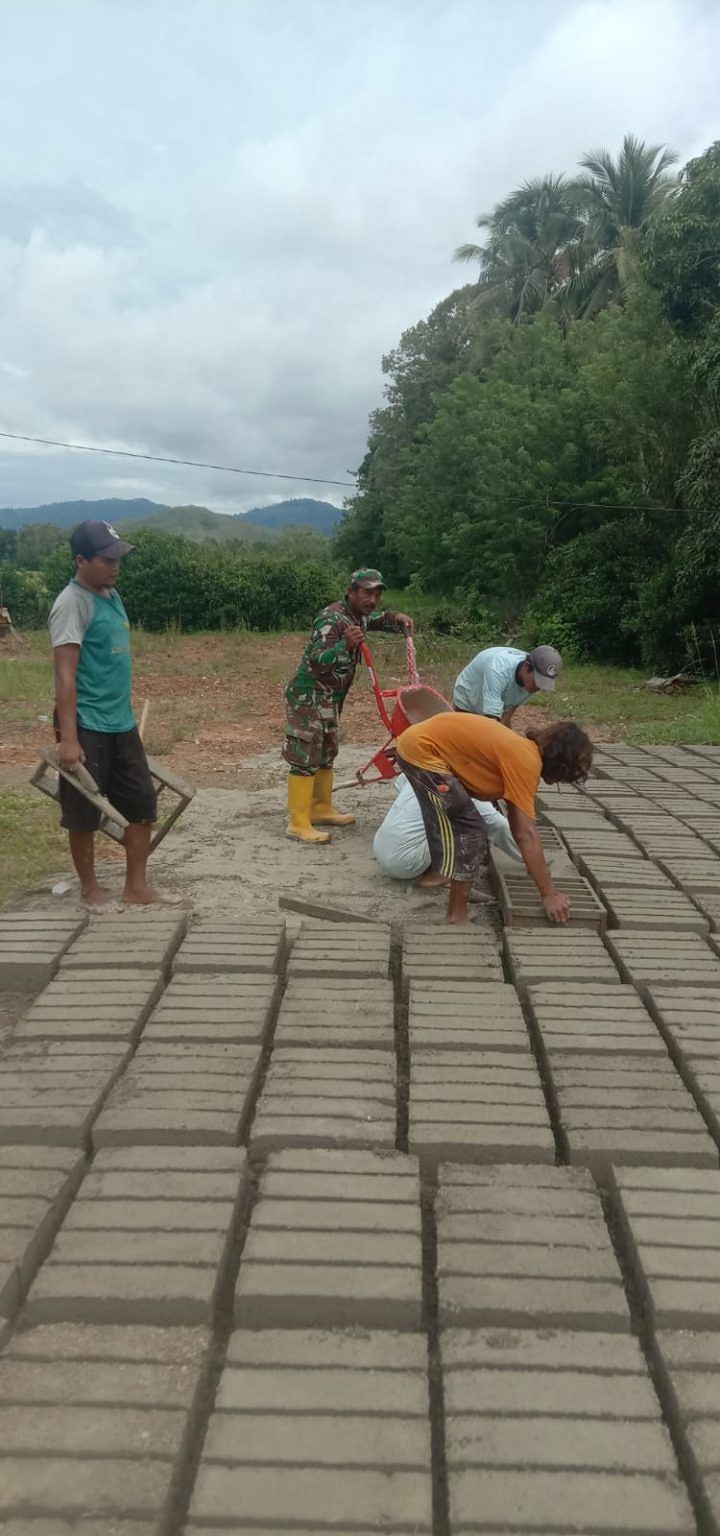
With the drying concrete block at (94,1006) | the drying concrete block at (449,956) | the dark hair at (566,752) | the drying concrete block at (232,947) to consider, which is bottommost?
the drying concrete block at (94,1006)

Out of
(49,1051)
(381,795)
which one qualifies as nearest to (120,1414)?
(49,1051)

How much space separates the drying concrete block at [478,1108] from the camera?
2373mm

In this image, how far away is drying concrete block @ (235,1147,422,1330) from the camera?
Answer: 1879mm

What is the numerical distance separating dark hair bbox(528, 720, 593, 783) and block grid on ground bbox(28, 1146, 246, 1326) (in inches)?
70.7

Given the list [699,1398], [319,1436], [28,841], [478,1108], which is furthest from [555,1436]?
[28,841]

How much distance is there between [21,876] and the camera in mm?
4762

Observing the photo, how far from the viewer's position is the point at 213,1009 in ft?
9.93

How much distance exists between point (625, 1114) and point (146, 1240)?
1149mm

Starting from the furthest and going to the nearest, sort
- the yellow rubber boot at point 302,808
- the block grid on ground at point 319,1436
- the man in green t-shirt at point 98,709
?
the yellow rubber boot at point 302,808
the man in green t-shirt at point 98,709
the block grid on ground at point 319,1436

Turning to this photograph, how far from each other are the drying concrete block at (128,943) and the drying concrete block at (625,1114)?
133cm

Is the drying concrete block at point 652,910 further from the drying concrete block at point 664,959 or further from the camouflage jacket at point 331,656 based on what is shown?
the camouflage jacket at point 331,656

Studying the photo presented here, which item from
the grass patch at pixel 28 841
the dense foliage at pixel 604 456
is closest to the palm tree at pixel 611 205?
the dense foliage at pixel 604 456

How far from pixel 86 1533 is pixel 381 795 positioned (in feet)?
16.5

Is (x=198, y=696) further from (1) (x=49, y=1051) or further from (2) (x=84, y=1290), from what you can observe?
(2) (x=84, y=1290)
